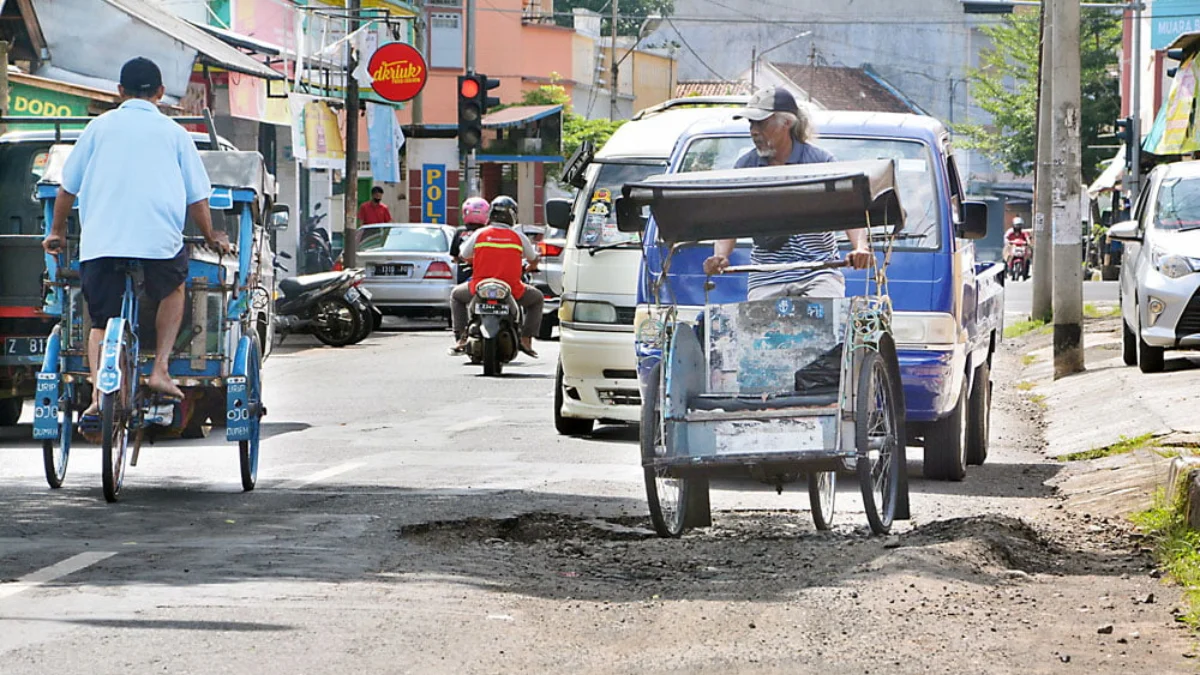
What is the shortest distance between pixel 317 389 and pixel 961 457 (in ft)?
27.8

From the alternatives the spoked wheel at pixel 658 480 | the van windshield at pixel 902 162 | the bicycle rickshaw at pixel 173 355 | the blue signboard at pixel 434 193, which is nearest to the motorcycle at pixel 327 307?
the van windshield at pixel 902 162

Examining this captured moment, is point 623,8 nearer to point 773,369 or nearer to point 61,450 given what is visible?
point 61,450

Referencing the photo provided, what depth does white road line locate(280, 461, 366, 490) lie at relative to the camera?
1077 cm

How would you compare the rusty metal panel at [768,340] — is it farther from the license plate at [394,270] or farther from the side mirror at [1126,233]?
the license plate at [394,270]

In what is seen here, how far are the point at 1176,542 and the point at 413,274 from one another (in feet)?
70.8

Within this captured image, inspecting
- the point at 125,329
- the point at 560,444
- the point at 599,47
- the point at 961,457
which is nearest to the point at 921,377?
the point at 961,457

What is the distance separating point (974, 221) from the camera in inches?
463

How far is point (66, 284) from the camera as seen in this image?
10.3m

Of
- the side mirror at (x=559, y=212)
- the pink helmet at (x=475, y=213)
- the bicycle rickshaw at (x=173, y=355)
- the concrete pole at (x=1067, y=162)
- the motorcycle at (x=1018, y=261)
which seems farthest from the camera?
the motorcycle at (x=1018, y=261)

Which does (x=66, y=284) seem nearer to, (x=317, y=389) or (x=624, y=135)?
(x=624, y=135)

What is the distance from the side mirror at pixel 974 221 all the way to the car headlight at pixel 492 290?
339 inches

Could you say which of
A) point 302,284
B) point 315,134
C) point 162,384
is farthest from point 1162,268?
point 315,134

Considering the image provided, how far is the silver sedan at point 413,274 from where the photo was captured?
95.3 ft

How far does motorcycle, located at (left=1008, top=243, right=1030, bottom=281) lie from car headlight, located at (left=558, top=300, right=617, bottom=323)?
4937 centimetres
